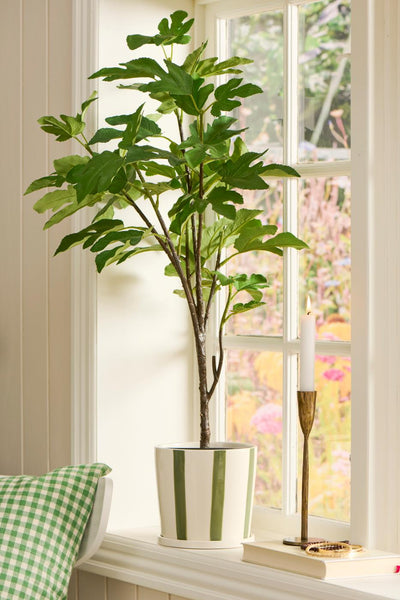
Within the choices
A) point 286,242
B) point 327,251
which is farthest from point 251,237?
point 327,251

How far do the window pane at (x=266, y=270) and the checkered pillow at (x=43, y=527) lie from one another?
18.7 inches

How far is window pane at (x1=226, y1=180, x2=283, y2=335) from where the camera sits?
7.13ft

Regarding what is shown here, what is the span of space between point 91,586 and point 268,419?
21.9 inches

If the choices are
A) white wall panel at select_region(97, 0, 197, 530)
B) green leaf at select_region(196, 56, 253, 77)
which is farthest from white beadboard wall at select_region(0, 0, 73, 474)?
green leaf at select_region(196, 56, 253, 77)

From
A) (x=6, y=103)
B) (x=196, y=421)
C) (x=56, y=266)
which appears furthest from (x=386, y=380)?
(x=6, y=103)

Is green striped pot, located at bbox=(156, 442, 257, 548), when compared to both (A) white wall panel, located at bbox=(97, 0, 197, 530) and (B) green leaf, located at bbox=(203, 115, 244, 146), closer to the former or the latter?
(A) white wall panel, located at bbox=(97, 0, 197, 530)

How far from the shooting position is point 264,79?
2.21 meters

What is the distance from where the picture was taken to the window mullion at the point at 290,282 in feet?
6.94

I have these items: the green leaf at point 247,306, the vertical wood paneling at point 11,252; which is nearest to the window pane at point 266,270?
the green leaf at point 247,306

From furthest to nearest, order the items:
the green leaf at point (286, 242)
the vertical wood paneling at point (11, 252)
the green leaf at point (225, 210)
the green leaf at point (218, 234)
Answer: the vertical wood paneling at point (11, 252) < the green leaf at point (218, 234) < the green leaf at point (286, 242) < the green leaf at point (225, 210)

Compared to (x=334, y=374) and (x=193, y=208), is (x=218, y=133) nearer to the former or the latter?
(x=193, y=208)

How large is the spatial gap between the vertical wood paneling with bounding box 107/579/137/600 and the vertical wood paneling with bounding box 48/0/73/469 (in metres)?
0.30

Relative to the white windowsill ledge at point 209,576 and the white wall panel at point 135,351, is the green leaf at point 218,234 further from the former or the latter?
the white windowsill ledge at point 209,576

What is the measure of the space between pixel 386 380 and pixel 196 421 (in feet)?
2.07
